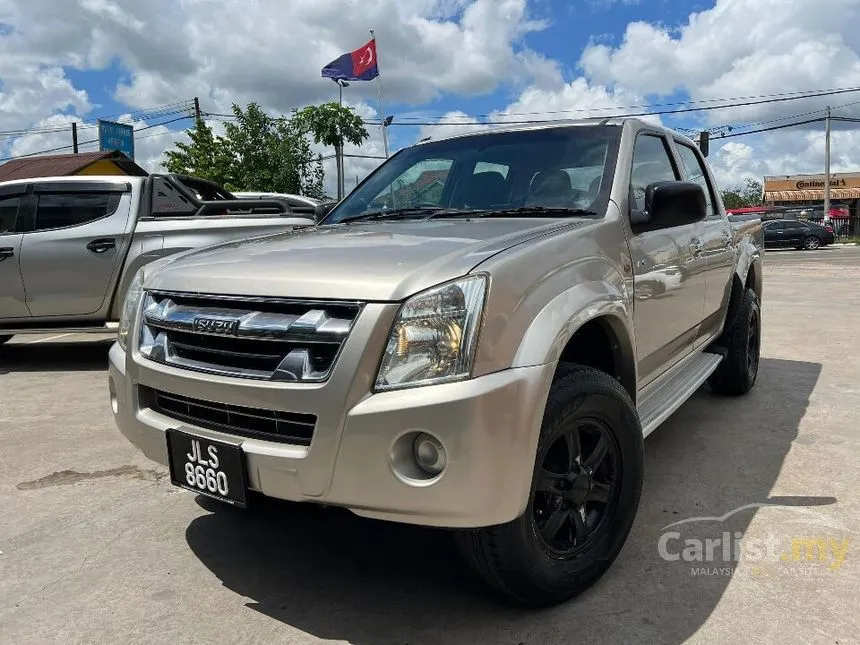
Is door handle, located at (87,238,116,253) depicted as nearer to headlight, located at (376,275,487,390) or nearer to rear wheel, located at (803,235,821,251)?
headlight, located at (376,275,487,390)

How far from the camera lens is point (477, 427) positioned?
1.88 metres

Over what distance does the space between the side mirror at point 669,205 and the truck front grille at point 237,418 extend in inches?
65.1

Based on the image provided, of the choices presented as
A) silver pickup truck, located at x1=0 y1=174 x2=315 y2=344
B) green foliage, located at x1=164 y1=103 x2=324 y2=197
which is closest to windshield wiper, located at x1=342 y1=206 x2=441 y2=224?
silver pickup truck, located at x1=0 y1=174 x2=315 y2=344

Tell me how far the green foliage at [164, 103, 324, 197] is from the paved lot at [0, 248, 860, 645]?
17.9 meters

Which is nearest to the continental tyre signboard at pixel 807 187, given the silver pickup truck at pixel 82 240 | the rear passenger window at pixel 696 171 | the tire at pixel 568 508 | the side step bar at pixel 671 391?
the rear passenger window at pixel 696 171

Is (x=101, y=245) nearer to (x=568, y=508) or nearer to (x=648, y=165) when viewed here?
(x=648, y=165)

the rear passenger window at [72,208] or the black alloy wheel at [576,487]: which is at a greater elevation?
the rear passenger window at [72,208]

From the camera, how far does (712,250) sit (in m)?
4.05

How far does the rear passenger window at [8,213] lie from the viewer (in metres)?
6.29

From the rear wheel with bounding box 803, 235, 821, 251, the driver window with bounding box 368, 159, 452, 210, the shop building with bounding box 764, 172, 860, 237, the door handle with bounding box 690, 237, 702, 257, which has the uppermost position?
the shop building with bounding box 764, 172, 860, 237

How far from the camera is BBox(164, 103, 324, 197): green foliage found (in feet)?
70.1

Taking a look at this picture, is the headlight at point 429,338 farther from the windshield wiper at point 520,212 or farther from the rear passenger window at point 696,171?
the rear passenger window at point 696,171

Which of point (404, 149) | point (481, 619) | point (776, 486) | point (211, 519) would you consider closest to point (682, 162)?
point (404, 149)

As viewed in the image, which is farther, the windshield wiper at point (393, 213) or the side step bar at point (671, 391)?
the windshield wiper at point (393, 213)
